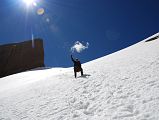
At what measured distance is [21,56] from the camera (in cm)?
8988

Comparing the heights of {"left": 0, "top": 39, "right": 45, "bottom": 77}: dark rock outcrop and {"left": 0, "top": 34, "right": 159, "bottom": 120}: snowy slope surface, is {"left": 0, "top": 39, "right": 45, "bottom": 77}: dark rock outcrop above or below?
above

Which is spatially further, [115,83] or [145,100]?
[115,83]

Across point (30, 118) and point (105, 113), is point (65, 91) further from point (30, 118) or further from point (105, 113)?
point (105, 113)

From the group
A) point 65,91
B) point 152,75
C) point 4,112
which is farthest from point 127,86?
point 4,112

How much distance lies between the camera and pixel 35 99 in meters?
13.3

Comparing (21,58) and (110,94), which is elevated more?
(21,58)

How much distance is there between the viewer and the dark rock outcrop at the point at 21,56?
289 ft

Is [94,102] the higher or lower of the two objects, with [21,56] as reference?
lower

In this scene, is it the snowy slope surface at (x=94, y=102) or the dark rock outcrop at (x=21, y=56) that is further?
the dark rock outcrop at (x=21, y=56)

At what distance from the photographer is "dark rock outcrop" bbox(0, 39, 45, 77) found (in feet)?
289

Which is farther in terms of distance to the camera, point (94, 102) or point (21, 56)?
point (21, 56)

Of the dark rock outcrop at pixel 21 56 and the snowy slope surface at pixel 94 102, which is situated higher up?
the dark rock outcrop at pixel 21 56

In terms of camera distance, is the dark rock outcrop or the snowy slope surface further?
the dark rock outcrop

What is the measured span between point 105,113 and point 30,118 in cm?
393
